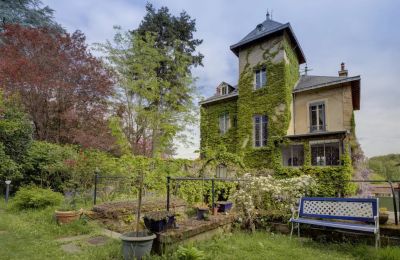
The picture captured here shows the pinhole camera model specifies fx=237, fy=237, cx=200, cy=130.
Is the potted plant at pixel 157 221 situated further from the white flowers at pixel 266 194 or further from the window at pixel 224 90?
the window at pixel 224 90

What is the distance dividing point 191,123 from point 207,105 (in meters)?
1.99

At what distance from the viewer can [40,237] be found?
4801mm

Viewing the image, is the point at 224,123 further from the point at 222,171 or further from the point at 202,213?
the point at 202,213

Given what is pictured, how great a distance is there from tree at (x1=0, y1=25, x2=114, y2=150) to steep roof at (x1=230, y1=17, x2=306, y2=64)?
30.3 ft

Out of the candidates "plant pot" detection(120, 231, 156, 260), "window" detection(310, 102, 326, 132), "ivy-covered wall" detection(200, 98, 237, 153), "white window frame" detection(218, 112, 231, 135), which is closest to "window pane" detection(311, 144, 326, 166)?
"window" detection(310, 102, 326, 132)

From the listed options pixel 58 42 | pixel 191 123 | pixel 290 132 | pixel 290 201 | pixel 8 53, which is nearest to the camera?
pixel 290 201

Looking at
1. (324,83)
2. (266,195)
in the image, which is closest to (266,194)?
(266,195)

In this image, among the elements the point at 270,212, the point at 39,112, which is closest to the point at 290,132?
the point at 270,212

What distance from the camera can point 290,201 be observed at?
21.1 ft

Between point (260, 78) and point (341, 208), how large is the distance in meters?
12.0

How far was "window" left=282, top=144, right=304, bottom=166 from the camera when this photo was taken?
13.6 metres

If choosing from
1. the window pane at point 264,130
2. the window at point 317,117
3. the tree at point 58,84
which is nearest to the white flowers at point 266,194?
the window pane at point 264,130

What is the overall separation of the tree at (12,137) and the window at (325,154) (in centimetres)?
1388

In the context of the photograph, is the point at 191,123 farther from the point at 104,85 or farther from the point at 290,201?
the point at 290,201
